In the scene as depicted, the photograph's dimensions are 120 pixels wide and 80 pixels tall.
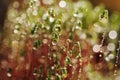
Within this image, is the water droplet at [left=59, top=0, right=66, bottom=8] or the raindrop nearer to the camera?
the water droplet at [left=59, top=0, right=66, bottom=8]

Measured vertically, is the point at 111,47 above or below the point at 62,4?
below

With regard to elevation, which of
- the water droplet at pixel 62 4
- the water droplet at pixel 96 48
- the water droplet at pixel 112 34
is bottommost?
the water droplet at pixel 96 48

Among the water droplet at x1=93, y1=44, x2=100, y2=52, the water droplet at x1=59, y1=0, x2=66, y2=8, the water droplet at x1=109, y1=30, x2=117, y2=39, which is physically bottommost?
the water droplet at x1=93, y1=44, x2=100, y2=52

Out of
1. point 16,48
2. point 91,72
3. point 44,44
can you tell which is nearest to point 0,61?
point 16,48

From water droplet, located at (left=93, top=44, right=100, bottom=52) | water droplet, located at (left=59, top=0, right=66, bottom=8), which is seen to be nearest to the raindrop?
water droplet, located at (left=93, top=44, right=100, bottom=52)

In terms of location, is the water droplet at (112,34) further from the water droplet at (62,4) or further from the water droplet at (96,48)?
the water droplet at (62,4)

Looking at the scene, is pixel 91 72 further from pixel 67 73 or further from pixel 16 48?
pixel 16 48

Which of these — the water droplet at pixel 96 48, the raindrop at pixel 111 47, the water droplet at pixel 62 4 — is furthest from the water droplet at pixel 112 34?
the water droplet at pixel 62 4

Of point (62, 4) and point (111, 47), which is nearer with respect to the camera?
point (62, 4)

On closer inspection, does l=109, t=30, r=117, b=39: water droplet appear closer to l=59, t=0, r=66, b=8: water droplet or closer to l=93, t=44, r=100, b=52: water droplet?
l=93, t=44, r=100, b=52: water droplet

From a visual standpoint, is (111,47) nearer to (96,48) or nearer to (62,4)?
(96,48)

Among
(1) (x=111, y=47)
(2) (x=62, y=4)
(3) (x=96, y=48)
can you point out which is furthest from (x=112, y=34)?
(2) (x=62, y=4)
